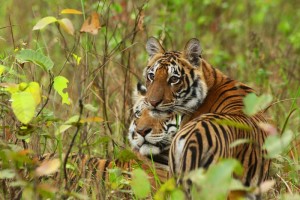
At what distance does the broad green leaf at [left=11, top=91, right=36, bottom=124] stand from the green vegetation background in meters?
0.19

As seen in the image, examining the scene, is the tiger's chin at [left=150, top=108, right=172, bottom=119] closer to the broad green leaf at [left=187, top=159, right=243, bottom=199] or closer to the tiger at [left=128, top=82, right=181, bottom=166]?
the tiger at [left=128, top=82, right=181, bottom=166]

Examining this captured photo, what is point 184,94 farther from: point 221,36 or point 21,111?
point 221,36

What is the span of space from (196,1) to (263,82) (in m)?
2.36

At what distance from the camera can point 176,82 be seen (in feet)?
16.6

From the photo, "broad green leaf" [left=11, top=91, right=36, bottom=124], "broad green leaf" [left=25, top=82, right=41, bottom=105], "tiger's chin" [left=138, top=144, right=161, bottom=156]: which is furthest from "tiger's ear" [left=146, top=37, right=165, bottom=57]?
"broad green leaf" [left=11, top=91, right=36, bottom=124]

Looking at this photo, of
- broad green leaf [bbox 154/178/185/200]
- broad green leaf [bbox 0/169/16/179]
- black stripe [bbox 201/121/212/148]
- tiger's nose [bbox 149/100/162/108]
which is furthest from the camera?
tiger's nose [bbox 149/100/162/108]

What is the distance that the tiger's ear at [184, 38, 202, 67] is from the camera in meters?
5.26

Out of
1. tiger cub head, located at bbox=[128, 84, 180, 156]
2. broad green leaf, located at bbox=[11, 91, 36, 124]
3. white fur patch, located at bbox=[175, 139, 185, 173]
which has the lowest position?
tiger cub head, located at bbox=[128, 84, 180, 156]

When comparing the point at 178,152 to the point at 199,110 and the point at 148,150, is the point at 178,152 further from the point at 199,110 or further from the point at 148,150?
the point at 148,150

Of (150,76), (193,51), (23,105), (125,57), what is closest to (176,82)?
(150,76)

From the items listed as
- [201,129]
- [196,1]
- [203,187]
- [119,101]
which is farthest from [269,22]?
[203,187]

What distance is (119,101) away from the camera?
6566 mm

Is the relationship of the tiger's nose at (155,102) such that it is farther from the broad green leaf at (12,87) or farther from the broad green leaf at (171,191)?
the broad green leaf at (171,191)

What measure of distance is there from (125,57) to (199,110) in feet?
6.53
